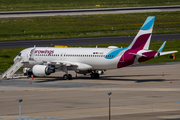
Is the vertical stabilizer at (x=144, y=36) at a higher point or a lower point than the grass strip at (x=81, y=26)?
lower

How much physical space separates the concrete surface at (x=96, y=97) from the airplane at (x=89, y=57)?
1.98 meters

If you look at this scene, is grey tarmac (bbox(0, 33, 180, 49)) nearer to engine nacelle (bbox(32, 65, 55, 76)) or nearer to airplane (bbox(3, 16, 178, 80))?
airplane (bbox(3, 16, 178, 80))

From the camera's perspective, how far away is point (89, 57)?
5494 centimetres

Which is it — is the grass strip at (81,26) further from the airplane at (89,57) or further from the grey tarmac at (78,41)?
the airplane at (89,57)

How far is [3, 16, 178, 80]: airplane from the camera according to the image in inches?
2064

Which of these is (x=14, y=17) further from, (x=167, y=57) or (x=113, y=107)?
(x=113, y=107)

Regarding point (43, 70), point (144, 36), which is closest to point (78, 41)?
point (43, 70)

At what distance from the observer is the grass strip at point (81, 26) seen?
108250mm

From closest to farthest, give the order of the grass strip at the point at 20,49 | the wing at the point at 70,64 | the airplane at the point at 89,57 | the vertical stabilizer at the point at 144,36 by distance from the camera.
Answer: the vertical stabilizer at the point at 144,36 < the airplane at the point at 89,57 < the wing at the point at 70,64 < the grass strip at the point at 20,49

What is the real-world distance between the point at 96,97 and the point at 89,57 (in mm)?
16034

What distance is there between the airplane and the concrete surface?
198 cm

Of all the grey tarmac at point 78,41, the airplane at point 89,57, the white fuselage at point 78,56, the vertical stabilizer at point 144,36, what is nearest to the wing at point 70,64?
the airplane at point 89,57

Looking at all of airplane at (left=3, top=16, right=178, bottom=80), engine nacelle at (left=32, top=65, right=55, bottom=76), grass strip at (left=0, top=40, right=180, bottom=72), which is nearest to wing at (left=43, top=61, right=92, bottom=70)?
airplane at (left=3, top=16, right=178, bottom=80)

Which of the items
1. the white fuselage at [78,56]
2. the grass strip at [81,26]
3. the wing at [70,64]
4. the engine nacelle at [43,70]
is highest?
the grass strip at [81,26]
